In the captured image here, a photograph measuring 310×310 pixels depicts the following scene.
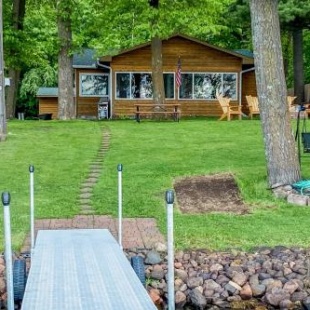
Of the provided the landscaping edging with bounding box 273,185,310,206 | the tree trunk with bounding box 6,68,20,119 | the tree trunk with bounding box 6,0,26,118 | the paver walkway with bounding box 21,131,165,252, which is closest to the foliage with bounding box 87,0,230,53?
the tree trunk with bounding box 6,0,26,118

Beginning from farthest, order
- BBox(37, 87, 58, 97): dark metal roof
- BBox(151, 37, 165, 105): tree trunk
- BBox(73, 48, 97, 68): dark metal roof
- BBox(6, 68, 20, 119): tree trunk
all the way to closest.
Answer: BBox(37, 87, 58, 97): dark metal roof
BBox(73, 48, 97, 68): dark metal roof
BBox(6, 68, 20, 119): tree trunk
BBox(151, 37, 165, 105): tree trunk

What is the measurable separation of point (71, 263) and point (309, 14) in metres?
17.6

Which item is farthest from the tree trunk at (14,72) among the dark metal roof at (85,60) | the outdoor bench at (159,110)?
the outdoor bench at (159,110)

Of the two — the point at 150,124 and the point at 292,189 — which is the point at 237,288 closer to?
the point at 292,189

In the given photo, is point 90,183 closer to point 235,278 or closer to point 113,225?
point 113,225

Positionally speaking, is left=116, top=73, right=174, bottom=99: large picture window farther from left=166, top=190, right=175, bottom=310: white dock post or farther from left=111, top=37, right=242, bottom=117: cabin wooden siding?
left=166, top=190, right=175, bottom=310: white dock post

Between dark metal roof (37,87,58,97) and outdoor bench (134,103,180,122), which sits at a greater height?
dark metal roof (37,87,58,97)

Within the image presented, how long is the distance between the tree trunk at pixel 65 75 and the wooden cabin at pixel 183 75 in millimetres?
2759

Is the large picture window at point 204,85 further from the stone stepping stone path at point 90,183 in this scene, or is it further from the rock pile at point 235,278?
the rock pile at point 235,278

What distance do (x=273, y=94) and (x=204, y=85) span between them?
1744cm

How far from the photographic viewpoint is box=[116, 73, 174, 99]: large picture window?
26.9m

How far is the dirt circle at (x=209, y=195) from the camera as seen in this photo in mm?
9203

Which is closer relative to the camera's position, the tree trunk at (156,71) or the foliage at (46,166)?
the foliage at (46,166)

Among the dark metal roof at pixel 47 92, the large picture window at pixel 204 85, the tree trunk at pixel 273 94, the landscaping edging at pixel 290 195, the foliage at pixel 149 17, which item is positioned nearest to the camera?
the landscaping edging at pixel 290 195
